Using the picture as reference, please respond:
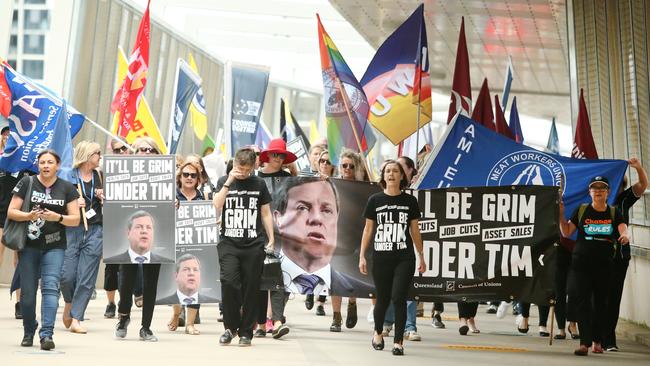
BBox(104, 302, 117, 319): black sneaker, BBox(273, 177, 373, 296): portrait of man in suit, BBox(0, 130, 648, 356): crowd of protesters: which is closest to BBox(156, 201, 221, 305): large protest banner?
BBox(0, 130, 648, 356): crowd of protesters

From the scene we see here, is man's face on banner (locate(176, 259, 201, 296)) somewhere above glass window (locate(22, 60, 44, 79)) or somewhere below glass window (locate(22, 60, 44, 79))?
below

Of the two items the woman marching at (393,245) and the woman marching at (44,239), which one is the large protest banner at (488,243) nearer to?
the woman marching at (393,245)

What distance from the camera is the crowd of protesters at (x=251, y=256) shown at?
37.2 feet

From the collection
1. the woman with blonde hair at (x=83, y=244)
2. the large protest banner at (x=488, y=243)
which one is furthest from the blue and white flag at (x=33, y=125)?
the large protest banner at (x=488, y=243)

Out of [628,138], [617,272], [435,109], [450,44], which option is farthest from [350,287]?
[435,109]

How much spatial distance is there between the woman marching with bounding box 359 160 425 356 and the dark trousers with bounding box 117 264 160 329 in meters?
2.07

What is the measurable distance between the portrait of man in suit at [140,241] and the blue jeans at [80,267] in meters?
0.70

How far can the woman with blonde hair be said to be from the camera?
1335cm

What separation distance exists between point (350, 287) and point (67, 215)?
146 inches

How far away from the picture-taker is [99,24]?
82.0ft

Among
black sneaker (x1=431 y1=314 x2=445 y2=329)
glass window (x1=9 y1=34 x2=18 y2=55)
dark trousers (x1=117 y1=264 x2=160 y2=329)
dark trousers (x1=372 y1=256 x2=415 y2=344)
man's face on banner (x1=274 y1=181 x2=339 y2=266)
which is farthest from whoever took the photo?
glass window (x1=9 y1=34 x2=18 y2=55)

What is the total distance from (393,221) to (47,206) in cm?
323

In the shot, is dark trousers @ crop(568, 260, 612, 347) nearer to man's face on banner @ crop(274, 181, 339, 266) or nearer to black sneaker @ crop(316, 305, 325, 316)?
man's face on banner @ crop(274, 181, 339, 266)

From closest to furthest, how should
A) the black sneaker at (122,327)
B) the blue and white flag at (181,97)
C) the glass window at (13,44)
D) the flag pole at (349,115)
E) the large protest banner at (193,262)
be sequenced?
the black sneaker at (122,327), the large protest banner at (193,262), the flag pole at (349,115), the blue and white flag at (181,97), the glass window at (13,44)
